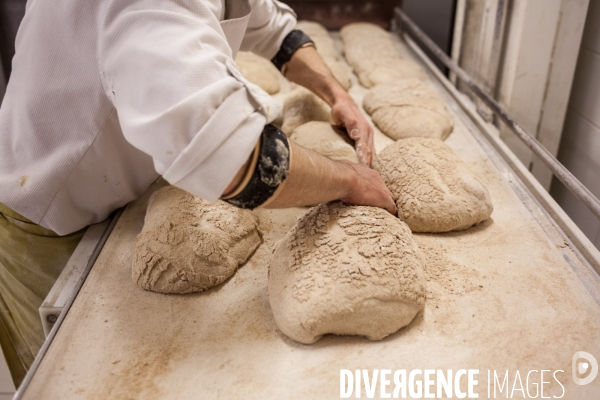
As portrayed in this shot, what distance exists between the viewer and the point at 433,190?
4.69 feet

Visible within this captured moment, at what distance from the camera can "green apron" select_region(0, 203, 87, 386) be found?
4.85 ft

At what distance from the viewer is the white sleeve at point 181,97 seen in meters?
0.89

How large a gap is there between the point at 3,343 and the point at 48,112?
2.75 ft

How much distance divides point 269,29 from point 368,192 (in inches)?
36.9

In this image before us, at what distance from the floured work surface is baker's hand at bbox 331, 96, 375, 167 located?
0.47m

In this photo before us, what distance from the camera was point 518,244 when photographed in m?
1.37

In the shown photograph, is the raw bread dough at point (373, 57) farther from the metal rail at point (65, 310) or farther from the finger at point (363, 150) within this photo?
the metal rail at point (65, 310)

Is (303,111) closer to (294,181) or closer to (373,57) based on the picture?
(373,57)

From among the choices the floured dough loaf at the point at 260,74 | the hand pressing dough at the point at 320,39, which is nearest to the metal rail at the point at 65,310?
the floured dough loaf at the point at 260,74

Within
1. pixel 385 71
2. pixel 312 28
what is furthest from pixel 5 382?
pixel 312 28

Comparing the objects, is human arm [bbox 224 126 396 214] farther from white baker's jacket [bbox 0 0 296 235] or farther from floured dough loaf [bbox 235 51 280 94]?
floured dough loaf [bbox 235 51 280 94]

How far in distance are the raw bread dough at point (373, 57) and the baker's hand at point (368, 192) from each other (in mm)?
1171

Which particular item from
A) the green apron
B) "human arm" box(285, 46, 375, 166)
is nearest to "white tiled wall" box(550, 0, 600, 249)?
"human arm" box(285, 46, 375, 166)

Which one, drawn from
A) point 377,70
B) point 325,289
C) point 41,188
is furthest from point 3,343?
point 377,70
